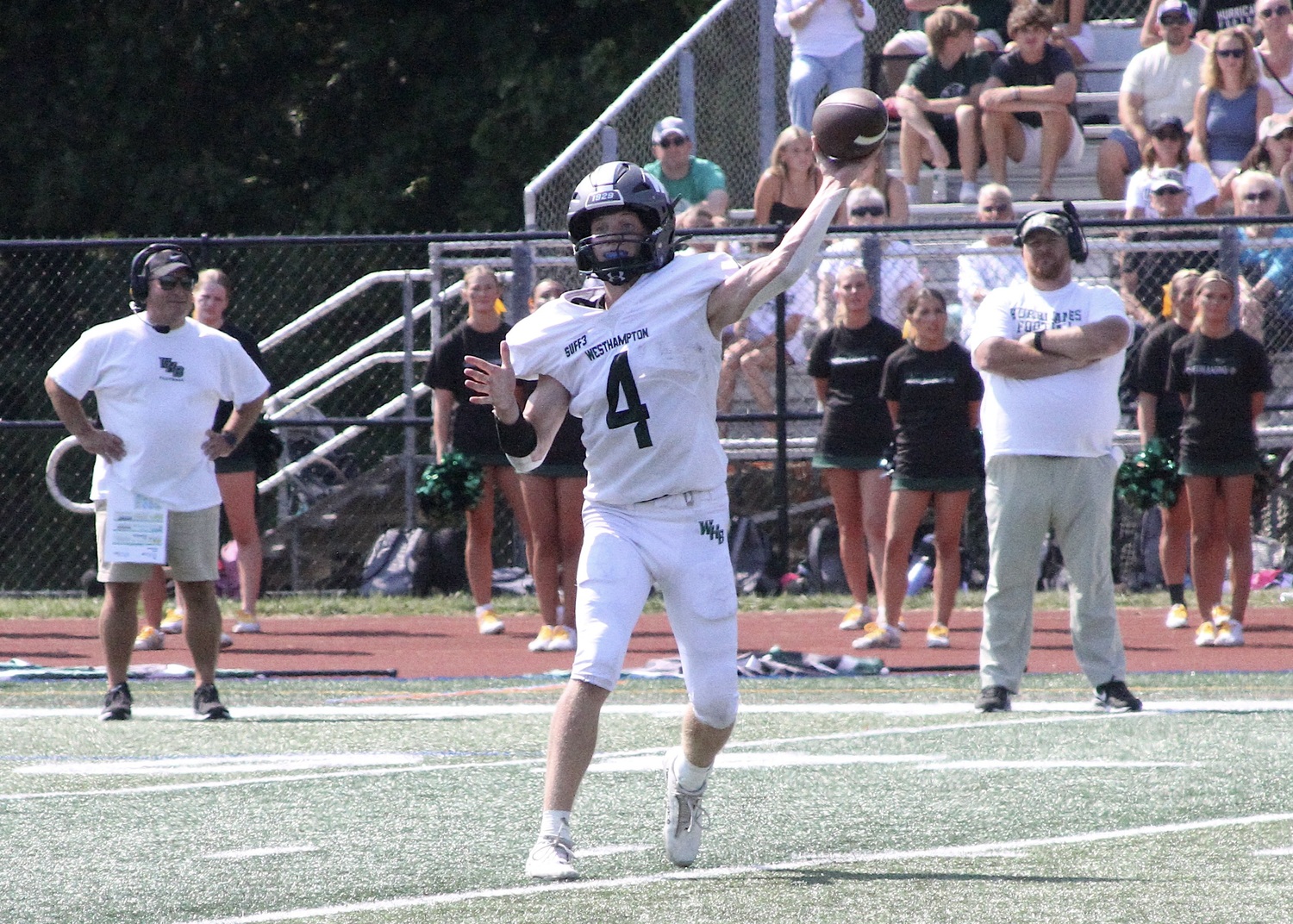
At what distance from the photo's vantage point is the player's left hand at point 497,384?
547cm

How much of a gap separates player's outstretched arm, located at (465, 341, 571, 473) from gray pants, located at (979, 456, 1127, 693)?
340 cm

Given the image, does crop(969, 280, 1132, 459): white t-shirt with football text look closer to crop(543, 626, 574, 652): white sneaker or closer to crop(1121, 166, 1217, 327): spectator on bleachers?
crop(543, 626, 574, 652): white sneaker

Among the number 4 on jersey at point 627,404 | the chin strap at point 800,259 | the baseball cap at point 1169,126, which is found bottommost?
the number 4 on jersey at point 627,404

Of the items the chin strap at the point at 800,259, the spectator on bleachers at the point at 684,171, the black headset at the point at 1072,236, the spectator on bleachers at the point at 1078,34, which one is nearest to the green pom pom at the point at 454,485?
the spectator on bleachers at the point at 684,171

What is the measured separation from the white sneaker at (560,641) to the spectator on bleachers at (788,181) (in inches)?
149

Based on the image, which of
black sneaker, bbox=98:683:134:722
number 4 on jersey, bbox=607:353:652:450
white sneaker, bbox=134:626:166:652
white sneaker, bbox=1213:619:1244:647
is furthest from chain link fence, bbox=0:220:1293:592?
number 4 on jersey, bbox=607:353:652:450

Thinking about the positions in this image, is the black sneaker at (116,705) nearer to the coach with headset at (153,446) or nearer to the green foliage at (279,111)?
the coach with headset at (153,446)

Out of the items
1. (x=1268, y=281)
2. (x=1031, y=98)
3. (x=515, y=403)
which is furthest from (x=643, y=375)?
(x=1031, y=98)

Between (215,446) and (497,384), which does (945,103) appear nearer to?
(215,446)

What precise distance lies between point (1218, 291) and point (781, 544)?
11.7 feet

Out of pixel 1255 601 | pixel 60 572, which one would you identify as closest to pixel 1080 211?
pixel 1255 601

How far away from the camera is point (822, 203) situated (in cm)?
567

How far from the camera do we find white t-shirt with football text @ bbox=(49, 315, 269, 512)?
29.7 ft

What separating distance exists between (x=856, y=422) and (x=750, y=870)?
6285mm
